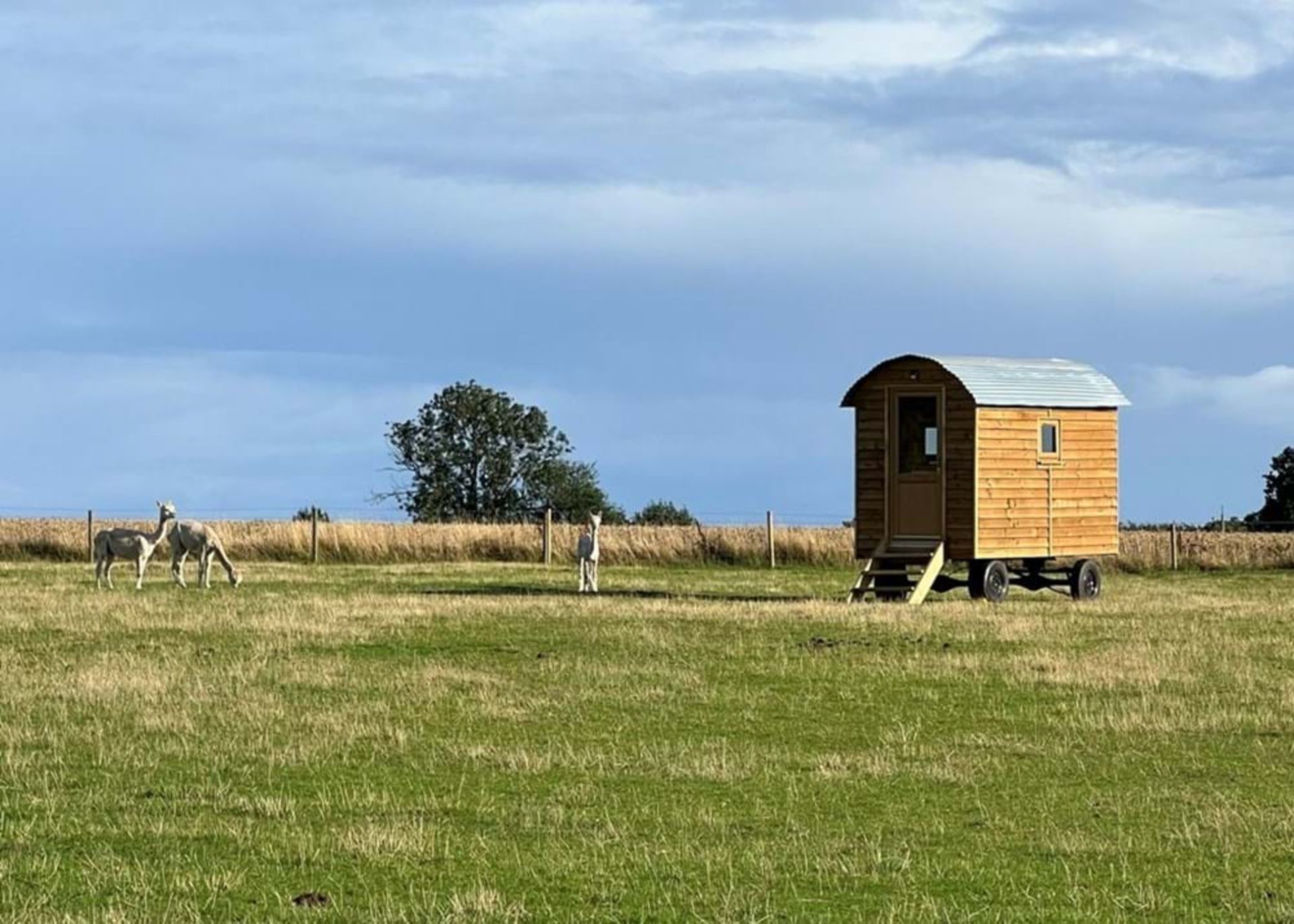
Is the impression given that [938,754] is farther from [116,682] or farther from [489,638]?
[489,638]

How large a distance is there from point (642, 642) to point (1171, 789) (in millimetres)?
12479

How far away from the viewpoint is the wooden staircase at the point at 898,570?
37594 mm

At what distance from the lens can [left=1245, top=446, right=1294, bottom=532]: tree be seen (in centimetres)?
7469

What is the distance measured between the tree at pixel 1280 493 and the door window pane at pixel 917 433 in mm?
37601

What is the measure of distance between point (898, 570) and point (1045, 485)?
12.7 ft

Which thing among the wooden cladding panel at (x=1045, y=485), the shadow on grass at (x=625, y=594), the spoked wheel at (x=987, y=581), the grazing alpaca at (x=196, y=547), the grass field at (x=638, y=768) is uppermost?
the wooden cladding panel at (x=1045, y=485)

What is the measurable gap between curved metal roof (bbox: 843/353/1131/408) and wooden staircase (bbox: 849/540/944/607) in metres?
2.98

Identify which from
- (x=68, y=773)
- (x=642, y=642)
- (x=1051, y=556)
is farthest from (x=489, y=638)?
(x=1051, y=556)

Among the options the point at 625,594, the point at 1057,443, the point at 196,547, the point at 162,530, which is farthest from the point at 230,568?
the point at 1057,443

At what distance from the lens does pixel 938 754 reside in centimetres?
1697

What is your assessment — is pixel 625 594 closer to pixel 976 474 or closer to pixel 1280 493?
pixel 976 474

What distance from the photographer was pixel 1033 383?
4038 centimetres

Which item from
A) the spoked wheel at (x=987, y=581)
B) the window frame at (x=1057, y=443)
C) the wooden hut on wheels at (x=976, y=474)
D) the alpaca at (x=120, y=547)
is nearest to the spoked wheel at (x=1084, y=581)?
the wooden hut on wheels at (x=976, y=474)

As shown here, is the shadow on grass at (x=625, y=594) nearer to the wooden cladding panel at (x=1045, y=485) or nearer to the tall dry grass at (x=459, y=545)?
the wooden cladding panel at (x=1045, y=485)
